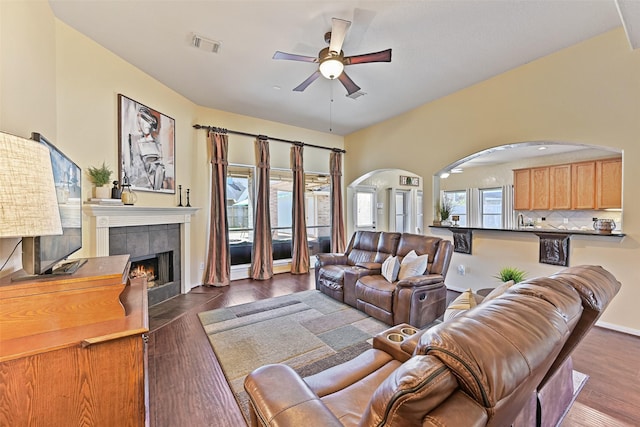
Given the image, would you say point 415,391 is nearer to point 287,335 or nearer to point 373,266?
point 287,335

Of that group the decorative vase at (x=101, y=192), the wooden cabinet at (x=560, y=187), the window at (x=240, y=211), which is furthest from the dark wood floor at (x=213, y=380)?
the wooden cabinet at (x=560, y=187)

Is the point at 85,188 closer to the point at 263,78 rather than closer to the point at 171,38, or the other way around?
the point at 171,38

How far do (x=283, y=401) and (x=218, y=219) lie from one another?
4.12m

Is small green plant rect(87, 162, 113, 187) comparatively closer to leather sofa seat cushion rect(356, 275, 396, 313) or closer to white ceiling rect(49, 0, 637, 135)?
white ceiling rect(49, 0, 637, 135)

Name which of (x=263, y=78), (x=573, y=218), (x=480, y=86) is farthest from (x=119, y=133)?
(x=573, y=218)

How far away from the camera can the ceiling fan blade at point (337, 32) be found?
7.66 ft

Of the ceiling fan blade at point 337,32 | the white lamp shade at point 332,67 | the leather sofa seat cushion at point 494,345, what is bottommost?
the leather sofa seat cushion at point 494,345

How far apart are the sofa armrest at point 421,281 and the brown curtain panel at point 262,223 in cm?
292

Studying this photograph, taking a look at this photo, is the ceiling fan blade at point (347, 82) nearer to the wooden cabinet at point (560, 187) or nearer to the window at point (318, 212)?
the window at point (318, 212)

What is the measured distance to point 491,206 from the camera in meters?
6.79

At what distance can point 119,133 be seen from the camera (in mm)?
3199

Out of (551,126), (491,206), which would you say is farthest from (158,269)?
(491,206)

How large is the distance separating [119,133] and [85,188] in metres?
0.79

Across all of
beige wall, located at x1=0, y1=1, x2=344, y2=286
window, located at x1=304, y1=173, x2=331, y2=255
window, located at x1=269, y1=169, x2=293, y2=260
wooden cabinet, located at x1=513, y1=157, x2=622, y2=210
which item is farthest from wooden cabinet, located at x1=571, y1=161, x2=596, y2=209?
beige wall, located at x1=0, y1=1, x2=344, y2=286
